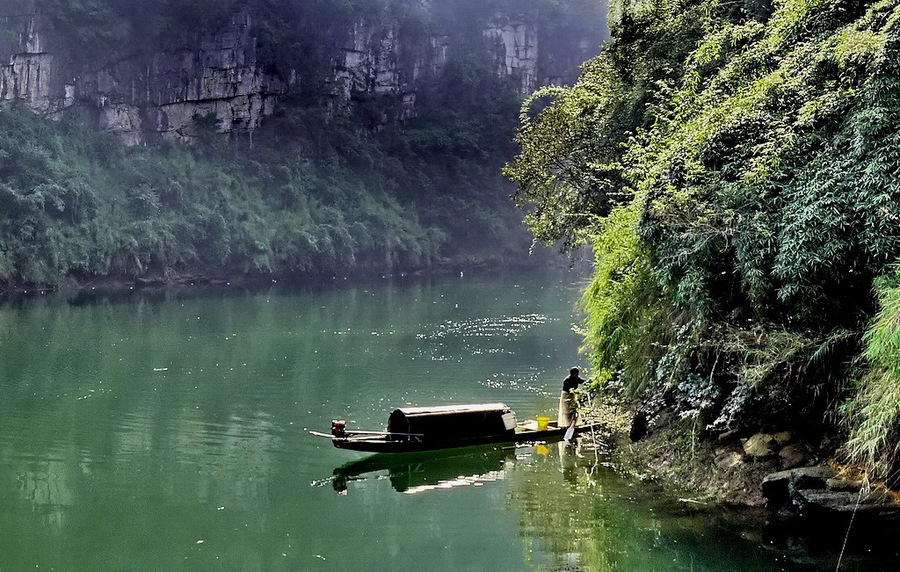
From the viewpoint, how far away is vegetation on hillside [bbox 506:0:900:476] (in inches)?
346

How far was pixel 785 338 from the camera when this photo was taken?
914 centimetres

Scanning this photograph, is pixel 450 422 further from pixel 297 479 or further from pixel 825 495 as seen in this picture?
pixel 825 495

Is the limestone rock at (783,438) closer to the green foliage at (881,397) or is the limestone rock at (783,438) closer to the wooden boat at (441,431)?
the green foliage at (881,397)

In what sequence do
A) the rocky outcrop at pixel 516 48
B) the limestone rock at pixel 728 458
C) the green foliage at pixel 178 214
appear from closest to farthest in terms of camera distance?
the limestone rock at pixel 728 458
the green foliage at pixel 178 214
the rocky outcrop at pixel 516 48

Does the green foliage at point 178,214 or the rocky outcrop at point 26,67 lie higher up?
the rocky outcrop at point 26,67

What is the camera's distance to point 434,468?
1138 centimetres

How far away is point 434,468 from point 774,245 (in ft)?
15.9

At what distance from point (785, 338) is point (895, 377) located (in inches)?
60.3

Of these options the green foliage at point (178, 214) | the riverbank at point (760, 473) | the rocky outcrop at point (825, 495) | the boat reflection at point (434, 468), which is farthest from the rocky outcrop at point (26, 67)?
the rocky outcrop at point (825, 495)

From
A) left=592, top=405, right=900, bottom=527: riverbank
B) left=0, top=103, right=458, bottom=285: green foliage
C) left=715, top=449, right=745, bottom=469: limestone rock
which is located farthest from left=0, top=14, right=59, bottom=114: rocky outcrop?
left=715, top=449, right=745, bottom=469: limestone rock

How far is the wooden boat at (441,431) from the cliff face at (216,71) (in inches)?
2035

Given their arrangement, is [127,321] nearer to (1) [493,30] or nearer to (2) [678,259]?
(2) [678,259]

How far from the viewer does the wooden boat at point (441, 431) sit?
434 inches

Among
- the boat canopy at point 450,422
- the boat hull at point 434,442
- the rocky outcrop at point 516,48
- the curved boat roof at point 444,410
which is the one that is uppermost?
the rocky outcrop at point 516,48
